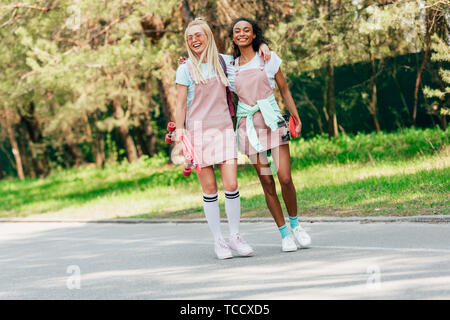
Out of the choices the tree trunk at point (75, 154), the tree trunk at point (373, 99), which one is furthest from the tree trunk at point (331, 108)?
the tree trunk at point (75, 154)

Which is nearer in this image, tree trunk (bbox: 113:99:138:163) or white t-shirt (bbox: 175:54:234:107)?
white t-shirt (bbox: 175:54:234:107)

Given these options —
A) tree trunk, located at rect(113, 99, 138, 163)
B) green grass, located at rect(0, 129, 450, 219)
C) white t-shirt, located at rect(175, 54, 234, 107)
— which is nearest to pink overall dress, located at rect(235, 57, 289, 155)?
white t-shirt, located at rect(175, 54, 234, 107)

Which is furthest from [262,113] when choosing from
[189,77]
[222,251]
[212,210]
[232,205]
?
[222,251]

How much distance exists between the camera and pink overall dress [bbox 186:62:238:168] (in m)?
6.82

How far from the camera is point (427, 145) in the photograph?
1495 centimetres

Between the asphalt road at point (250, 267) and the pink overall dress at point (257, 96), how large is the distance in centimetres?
111

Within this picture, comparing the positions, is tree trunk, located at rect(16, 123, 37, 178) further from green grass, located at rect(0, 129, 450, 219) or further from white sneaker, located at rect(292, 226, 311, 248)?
white sneaker, located at rect(292, 226, 311, 248)

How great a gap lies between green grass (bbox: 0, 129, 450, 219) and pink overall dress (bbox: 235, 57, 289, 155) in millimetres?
2654

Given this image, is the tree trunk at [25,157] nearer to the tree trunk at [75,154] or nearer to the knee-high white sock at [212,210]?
the tree trunk at [75,154]

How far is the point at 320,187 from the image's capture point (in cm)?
1269

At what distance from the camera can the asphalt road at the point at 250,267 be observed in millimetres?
5359
